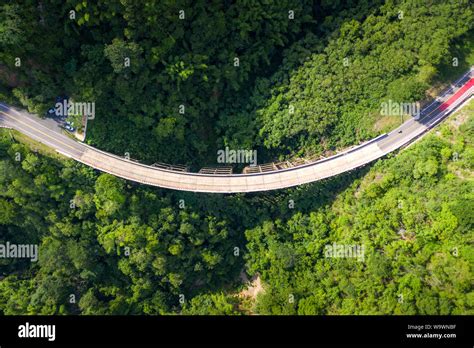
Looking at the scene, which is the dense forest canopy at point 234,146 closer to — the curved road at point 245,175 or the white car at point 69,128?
the curved road at point 245,175

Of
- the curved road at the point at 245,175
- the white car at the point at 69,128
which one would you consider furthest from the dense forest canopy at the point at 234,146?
the white car at the point at 69,128

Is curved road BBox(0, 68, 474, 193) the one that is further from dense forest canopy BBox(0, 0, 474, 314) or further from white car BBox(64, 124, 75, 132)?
dense forest canopy BBox(0, 0, 474, 314)

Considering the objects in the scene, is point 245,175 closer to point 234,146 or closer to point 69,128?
point 234,146

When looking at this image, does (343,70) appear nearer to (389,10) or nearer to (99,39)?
(389,10)

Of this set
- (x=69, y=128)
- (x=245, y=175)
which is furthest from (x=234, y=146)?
(x=69, y=128)

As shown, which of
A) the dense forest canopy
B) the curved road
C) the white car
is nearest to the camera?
the dense forest canopy

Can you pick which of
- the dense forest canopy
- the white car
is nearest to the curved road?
the white car
